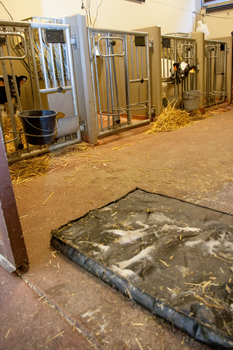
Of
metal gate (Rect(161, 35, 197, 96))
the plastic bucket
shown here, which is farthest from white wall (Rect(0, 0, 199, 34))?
the plastic bucket

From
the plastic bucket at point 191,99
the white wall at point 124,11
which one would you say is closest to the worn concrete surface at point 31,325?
the white wall at point 124,11

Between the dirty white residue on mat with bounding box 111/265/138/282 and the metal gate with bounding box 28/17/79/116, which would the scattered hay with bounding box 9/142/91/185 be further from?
the dirty white residue on mat with bounding box 111/265/138/282

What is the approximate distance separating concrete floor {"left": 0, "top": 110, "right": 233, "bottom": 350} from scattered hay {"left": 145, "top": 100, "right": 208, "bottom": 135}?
22cm

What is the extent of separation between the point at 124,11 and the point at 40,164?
17.9 feet

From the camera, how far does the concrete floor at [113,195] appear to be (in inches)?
44.6

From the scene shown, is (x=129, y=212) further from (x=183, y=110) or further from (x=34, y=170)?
(x=183, y=110)

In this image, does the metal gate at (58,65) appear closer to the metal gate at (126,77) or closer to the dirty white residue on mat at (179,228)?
the metal gate at (126,77)

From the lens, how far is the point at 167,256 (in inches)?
58.6

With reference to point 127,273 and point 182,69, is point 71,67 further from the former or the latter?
point 127,273

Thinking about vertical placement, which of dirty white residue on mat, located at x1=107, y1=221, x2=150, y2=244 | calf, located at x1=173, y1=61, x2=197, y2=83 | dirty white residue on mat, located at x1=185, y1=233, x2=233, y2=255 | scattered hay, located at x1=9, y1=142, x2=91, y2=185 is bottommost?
dirty white residue on mat, located at x1=185, y1=233, x2=233, y2=255

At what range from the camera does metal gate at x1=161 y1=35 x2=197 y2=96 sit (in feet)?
17.4

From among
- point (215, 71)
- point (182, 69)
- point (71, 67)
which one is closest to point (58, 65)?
point (71, 67)

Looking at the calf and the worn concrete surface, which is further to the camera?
the calf

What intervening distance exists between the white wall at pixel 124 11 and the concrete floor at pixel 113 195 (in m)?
2.91
